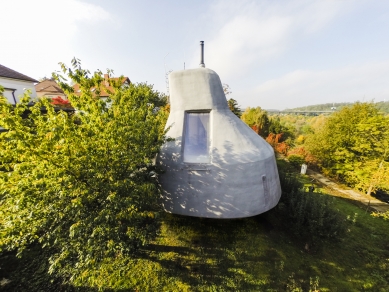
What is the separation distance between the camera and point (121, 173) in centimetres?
720

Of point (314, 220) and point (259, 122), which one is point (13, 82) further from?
point (259, 122)

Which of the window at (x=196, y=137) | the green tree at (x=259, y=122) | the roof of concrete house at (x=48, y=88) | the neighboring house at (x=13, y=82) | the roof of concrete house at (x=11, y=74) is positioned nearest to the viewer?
the window at (x=196, y=137)

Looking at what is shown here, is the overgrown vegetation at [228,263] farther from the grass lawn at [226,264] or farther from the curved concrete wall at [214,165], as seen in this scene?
the curved concrete wall at [214,165]

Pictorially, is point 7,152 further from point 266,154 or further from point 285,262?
point 285,262

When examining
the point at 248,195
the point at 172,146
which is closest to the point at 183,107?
the point at 172,146

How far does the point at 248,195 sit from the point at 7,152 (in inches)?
402

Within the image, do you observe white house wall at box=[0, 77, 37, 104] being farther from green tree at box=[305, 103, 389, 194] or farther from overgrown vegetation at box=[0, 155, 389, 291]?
green tree at box=[305, 103, 389, 194]

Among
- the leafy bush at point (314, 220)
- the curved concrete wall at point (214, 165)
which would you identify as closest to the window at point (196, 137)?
the curved concrete wall at point (214, 165)

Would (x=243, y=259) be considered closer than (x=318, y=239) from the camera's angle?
Yes

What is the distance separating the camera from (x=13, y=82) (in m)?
29.1

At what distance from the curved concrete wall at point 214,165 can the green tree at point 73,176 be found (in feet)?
8.18

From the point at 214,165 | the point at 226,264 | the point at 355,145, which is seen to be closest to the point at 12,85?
the point at 214,165

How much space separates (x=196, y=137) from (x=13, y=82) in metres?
38.2

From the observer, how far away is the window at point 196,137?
9.73 metres
